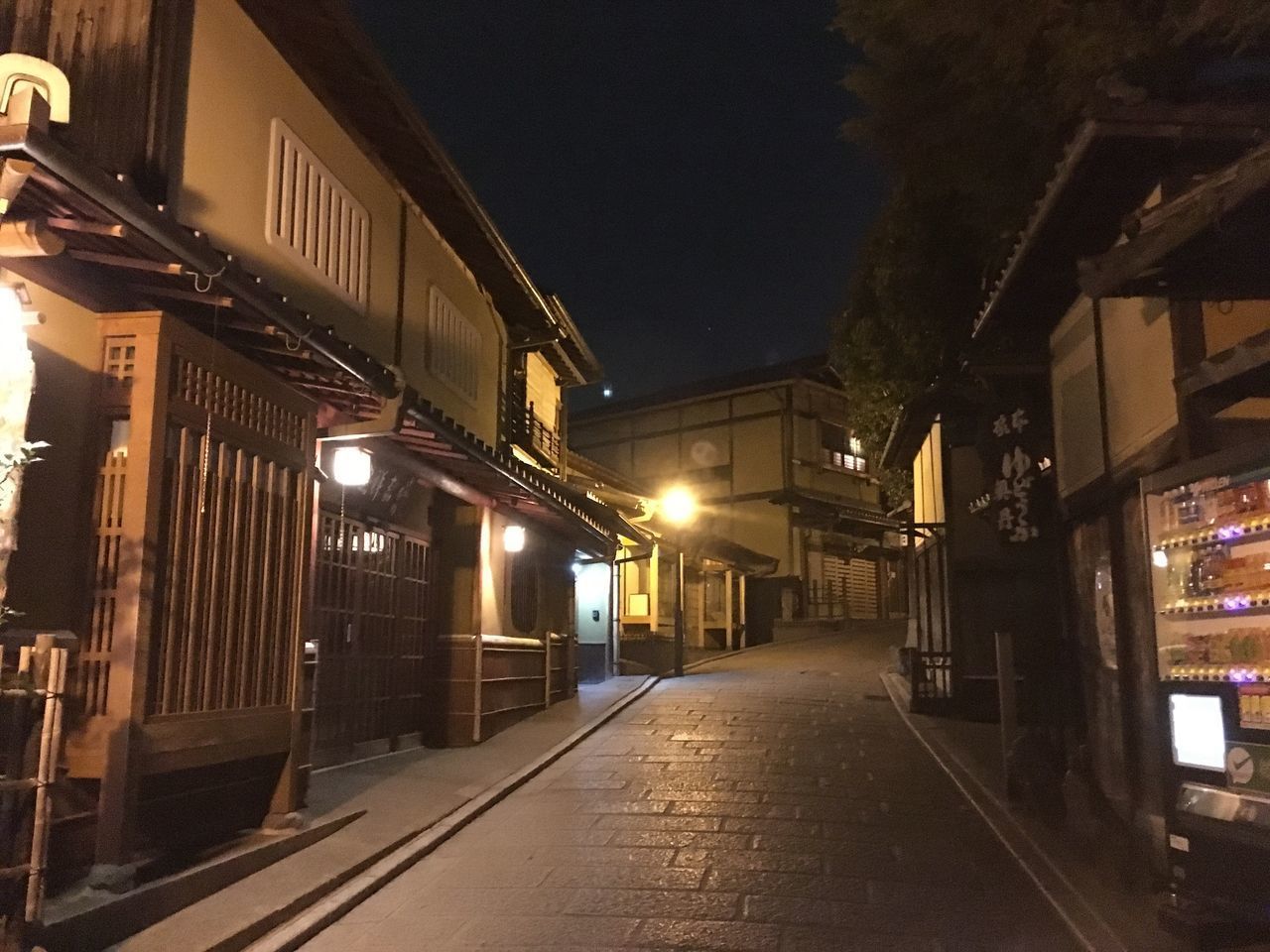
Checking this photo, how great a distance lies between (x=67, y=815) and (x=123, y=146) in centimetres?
525

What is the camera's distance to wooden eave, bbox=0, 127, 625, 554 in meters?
5.49

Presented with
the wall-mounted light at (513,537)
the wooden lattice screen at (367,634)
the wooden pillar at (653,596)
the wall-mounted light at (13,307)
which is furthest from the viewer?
the wooden pillar at (653,596)

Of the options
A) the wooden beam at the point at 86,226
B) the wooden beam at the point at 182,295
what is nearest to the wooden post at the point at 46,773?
the wooden beam at the point at 86,226

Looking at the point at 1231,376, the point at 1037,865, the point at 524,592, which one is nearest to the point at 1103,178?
the point at 1231,376

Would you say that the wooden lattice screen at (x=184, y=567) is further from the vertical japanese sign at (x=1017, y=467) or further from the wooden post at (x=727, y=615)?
the wooden post at (x=727, y=615)

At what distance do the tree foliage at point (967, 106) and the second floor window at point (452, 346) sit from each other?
7158mm

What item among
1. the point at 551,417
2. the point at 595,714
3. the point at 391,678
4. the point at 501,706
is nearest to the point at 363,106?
the point at 391,678

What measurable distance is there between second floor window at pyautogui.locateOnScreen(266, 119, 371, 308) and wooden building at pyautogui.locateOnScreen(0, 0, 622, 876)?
5 centimetres

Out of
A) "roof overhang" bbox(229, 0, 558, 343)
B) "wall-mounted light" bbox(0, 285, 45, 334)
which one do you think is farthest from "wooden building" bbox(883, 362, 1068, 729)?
"wall-mounted light" bbox(0, 285, 45, 334)

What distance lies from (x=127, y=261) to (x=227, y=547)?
2537 mm

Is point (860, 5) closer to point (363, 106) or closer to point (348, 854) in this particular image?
point (363, 106)

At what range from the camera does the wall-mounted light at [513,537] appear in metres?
16.9

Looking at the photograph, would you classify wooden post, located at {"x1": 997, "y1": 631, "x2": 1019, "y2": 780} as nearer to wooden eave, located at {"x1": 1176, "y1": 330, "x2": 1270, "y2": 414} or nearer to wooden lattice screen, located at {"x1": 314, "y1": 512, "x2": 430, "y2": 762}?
wooden eave, located at {"x1": 1176, "y1": 330, "x2": 1270, "y2": 414}

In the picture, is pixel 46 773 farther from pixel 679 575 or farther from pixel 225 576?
pixel 679 575
